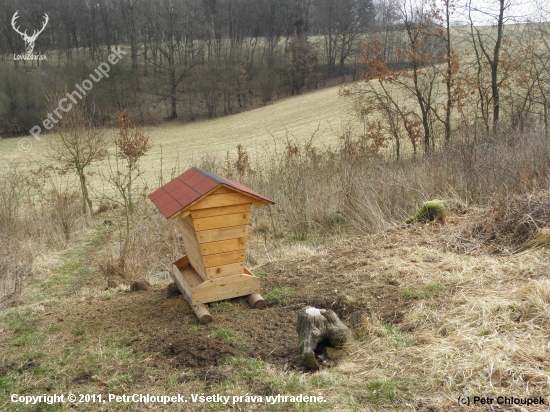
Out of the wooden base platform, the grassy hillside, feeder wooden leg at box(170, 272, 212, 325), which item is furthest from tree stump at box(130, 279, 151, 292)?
the grassy hillside

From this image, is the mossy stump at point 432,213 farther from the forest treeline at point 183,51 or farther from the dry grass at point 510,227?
the forest treeline at point 183,51

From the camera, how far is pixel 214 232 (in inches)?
163

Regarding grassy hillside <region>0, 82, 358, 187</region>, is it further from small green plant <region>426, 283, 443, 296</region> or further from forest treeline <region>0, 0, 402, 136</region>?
small green plant <region>426, 283, 443, 296</region>

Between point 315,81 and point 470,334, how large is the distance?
45364mm

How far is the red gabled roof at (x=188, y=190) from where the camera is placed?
155 inches

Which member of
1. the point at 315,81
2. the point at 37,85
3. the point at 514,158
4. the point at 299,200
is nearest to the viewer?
the point at 514,158

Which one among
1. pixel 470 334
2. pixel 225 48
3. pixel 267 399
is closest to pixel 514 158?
pixel 470 334

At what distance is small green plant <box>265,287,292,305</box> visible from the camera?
14.3 ft

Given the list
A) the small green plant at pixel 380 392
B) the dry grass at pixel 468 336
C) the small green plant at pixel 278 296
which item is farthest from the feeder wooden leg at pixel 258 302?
the small green plant at pixel 380 392

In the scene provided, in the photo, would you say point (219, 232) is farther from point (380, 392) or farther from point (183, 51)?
point (183, 51)

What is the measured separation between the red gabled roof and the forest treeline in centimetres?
3409

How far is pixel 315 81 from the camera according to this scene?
152 ft

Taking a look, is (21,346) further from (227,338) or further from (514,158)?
(514,158)

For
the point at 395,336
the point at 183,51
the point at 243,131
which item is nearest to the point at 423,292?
the point at 395,336
